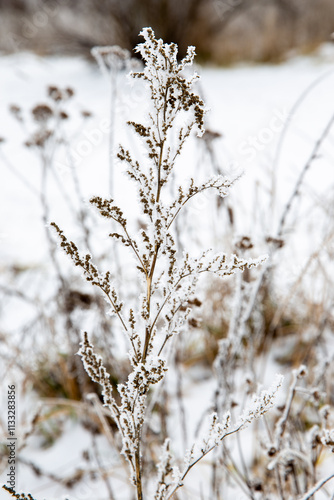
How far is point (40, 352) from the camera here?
179 cm

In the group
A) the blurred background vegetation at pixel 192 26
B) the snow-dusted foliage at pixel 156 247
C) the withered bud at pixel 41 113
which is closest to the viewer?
the snow-dusted foliage at pixel 156 247

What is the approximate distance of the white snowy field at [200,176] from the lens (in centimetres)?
139

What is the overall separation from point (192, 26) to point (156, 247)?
29.5 ft

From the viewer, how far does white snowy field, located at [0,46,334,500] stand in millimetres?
1390

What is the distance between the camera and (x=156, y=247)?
1.65ft

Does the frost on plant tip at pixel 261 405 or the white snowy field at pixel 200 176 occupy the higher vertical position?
the white snowy field at pixel 200 176

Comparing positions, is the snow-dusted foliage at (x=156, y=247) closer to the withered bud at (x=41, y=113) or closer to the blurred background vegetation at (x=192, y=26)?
the withered bud at (x=41, y=113)

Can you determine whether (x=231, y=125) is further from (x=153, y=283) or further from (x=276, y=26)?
(x=153, y=283)

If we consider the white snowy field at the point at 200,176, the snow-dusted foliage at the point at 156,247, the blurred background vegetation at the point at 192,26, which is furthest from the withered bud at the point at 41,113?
the blurred background vegetation at the point at 192,26

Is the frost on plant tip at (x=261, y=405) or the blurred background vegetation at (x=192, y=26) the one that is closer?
the frost on plant tip at (x=261, y=405)

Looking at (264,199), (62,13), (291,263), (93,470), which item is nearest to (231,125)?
(264,199)

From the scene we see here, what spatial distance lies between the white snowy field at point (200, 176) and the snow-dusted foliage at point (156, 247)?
0.04 metres

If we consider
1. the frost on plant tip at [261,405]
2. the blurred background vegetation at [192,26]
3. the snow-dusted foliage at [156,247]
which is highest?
the blurred background vegetation at [192,26]

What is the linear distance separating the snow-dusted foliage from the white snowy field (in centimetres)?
4
